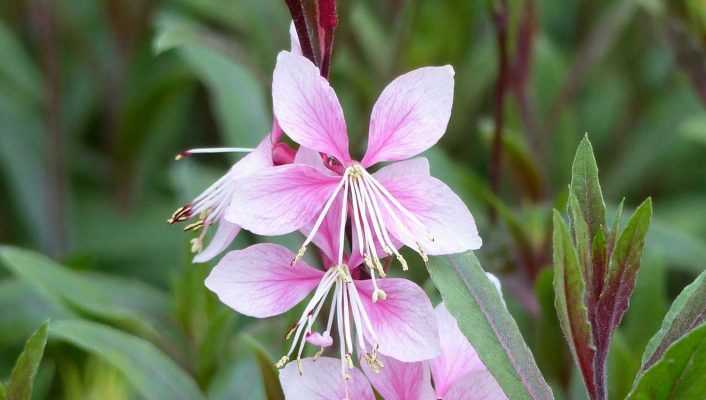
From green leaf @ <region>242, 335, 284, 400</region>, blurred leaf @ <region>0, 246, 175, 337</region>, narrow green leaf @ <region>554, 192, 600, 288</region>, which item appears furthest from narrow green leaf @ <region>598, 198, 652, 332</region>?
blurred leaf @ <region>0, 246, 175, 337</region>

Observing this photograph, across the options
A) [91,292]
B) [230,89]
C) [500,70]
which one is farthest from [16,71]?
[500,70]

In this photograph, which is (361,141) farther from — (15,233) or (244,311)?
Result: (244,311)

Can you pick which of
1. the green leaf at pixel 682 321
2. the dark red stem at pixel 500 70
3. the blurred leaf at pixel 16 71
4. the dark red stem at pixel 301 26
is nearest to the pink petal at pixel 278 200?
the dark red stem at pixel 301 26

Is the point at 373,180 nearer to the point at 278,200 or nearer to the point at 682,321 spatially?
the point at 278,200

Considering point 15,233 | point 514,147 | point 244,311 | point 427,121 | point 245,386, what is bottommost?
point 15,233

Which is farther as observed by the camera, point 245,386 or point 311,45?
point 245,386

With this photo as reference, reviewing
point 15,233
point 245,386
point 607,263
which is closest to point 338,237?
point 607,263

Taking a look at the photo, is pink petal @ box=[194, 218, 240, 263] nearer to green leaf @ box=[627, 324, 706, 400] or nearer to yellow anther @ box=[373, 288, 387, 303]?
yellow anther @ box=[373, 288, 387, 303]
